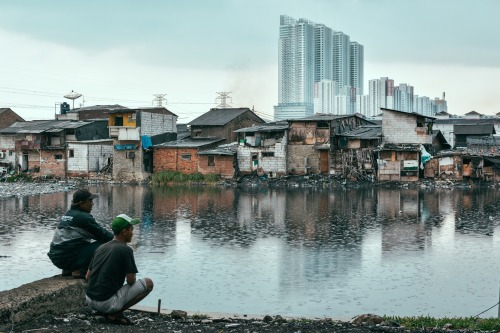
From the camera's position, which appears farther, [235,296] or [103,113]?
[103,113]

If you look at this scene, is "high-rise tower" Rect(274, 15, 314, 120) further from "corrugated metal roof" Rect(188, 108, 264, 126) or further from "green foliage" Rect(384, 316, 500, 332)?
"green foliage" Rect(384, 316, 500, 332)

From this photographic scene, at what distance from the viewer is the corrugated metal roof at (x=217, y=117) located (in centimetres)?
5869

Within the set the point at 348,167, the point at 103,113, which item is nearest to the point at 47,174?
the point at 103,113

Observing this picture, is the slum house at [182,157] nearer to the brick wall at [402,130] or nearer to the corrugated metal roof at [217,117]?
the corrugated metal roof at [217,117]

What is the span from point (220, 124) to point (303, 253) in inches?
1583

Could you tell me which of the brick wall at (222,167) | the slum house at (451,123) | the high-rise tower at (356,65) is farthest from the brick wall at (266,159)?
the high-rise tower at (356,65)

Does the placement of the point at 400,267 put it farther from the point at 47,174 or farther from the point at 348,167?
the point at 47,174

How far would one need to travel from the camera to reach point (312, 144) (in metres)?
52.0

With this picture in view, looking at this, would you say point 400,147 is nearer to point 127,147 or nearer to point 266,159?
point 266,159

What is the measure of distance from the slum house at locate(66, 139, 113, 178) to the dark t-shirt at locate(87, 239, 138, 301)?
49.1 metres

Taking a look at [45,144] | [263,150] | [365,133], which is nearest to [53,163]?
[45,144]

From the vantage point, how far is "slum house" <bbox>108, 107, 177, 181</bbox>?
54750 millimetres

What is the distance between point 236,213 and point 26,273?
48.8ft

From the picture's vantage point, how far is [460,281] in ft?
48.1
